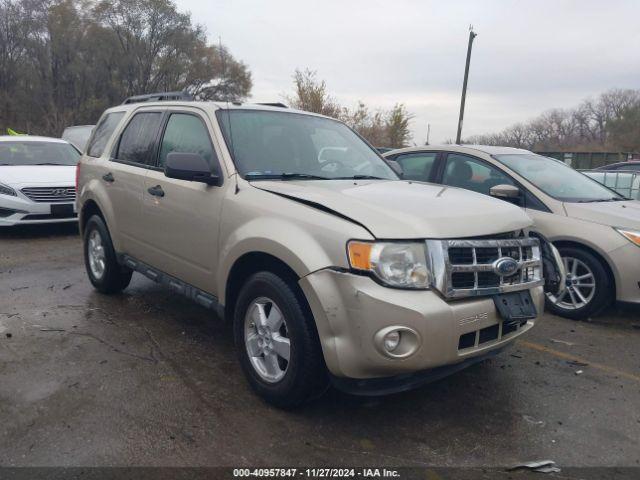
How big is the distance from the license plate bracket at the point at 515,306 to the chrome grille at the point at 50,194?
725cm

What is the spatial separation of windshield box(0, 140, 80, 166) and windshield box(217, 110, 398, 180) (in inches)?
264

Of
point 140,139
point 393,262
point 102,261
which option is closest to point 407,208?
point 393,262

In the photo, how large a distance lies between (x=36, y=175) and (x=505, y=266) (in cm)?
770

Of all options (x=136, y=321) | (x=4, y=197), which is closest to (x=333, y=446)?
(x=136, y=321)

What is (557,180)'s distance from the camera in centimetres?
575

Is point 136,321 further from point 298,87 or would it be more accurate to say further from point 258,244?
point 298,87

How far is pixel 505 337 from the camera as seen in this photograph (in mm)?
3146

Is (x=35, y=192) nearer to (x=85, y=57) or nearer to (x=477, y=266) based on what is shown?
(x=477, y=266)

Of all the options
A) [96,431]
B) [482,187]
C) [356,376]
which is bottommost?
[96,431]

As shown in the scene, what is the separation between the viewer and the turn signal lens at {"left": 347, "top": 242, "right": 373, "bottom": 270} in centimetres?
276

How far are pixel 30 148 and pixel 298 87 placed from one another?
16.8 meters

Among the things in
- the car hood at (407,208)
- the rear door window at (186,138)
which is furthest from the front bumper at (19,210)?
the car hood at (407,208)

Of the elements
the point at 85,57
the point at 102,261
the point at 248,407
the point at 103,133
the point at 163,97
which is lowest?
the point at 248,407

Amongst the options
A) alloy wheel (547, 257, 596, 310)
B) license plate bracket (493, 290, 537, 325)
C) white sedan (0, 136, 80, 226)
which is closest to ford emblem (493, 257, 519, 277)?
license plate bracket (493, 290, 537, 325)
